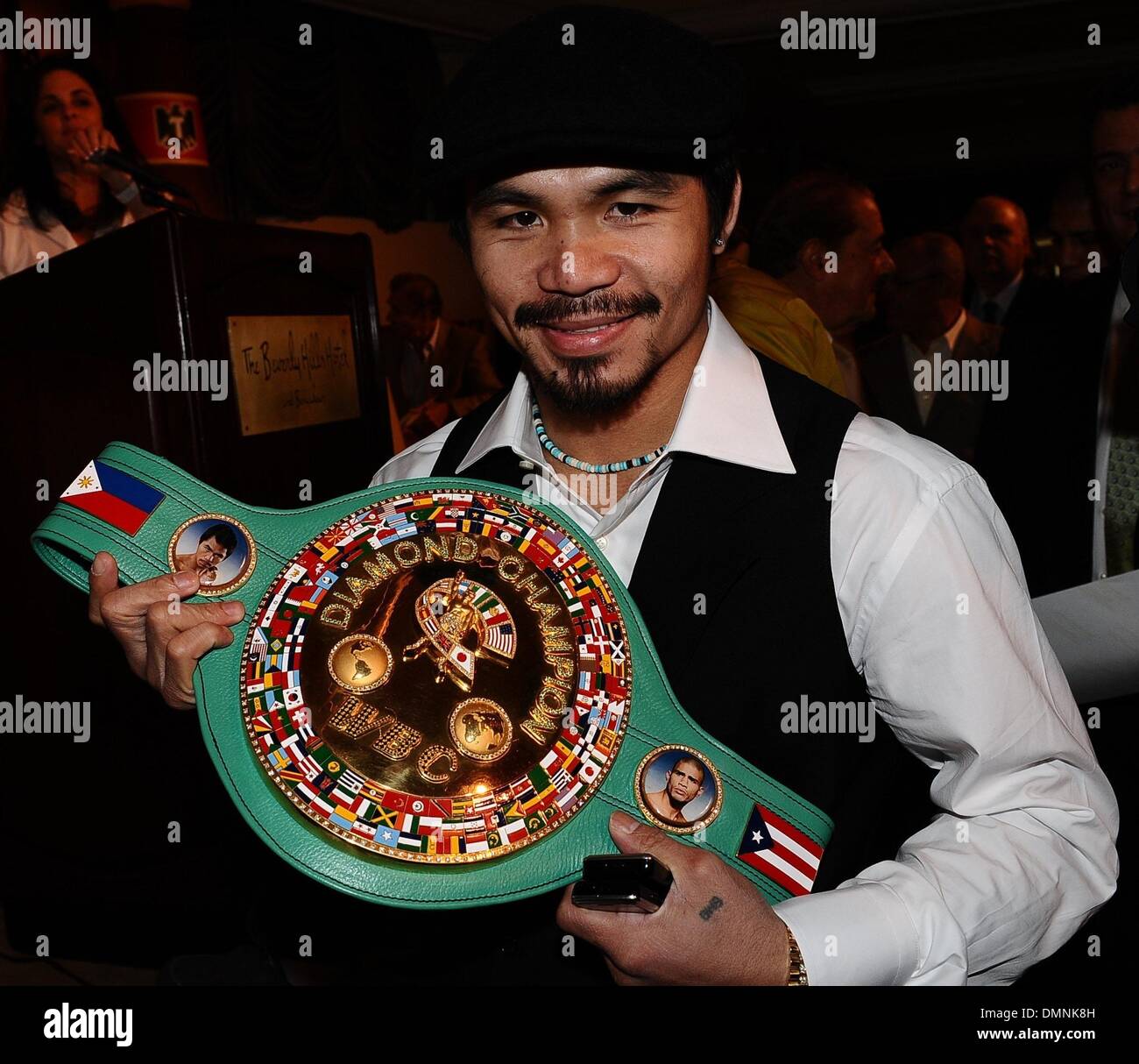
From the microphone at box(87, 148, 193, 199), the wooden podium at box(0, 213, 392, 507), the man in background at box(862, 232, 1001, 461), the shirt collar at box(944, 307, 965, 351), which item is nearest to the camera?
the wooden podium at box(0, 213, 392, 507)

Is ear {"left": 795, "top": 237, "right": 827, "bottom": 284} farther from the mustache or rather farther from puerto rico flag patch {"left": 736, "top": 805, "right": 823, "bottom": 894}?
puerto rico flag patch {"left": 736, "top": 805, "right": 823, "bottom": 894}

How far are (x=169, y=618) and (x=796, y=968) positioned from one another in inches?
22.7

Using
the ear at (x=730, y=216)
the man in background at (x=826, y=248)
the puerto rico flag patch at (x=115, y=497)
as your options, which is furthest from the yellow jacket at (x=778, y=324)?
the puerto rico flag patch at (x=115, y=497)

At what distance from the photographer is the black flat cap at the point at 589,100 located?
0.93 m

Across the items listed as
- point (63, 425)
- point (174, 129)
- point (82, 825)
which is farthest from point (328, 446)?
point (174, 129)

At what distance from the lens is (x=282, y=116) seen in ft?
19.3

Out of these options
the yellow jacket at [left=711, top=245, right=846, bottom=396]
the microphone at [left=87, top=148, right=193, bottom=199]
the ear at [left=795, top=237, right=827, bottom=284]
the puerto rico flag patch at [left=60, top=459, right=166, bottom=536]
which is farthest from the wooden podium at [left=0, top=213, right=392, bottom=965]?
the ear at [left=795, top=237, right=827, bottom=284]

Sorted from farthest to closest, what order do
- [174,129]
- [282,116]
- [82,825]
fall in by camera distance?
[282,116] → [174,129] → [82,825]

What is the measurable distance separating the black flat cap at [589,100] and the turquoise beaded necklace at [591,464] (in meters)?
0.28

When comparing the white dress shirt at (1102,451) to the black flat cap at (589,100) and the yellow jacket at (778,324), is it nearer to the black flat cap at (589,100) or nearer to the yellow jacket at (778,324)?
the yellow jacket at (778,324)

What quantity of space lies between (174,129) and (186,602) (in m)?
4.52

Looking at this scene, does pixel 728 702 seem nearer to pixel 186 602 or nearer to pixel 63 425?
pixel 186 602

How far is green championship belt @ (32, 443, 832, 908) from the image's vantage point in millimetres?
828

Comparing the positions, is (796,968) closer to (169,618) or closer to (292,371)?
(169,618)
